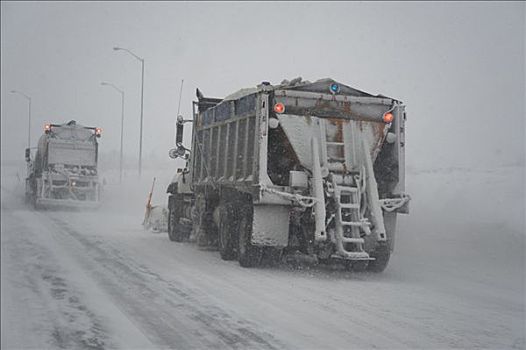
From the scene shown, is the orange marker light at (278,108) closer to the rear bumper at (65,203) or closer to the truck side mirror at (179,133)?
the truck side mirror at (179,133)

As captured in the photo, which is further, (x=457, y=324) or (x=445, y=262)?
(x=445, y=262)

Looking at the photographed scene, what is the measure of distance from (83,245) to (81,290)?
17.8ft

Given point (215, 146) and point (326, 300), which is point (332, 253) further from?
point (215, 146)

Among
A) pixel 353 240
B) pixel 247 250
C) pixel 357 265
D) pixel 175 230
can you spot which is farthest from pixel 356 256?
pixel 175 230

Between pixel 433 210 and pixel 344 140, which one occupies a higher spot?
pixel 344 140

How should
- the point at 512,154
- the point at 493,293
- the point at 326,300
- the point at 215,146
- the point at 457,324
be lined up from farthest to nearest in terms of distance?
the point at 512,154
the point at 215,146
the point at 493,293
the point at 326,300
the point at 457,324

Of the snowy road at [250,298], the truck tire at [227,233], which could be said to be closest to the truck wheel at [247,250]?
the snowy road at [250,298]

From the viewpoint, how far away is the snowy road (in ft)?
21.2

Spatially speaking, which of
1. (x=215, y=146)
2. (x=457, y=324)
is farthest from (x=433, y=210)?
(x=457, y=324)

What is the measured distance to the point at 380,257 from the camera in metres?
11.3

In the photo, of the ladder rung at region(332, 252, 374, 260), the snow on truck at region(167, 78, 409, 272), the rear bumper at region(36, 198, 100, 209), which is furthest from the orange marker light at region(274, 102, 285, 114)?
the rear bumper at region(36, 198, 100, 209)

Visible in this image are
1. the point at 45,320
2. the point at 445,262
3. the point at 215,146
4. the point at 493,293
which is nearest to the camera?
the point at 45,320

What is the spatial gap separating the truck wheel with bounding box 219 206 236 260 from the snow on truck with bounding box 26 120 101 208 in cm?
1527

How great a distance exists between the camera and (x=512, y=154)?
28062 mm
